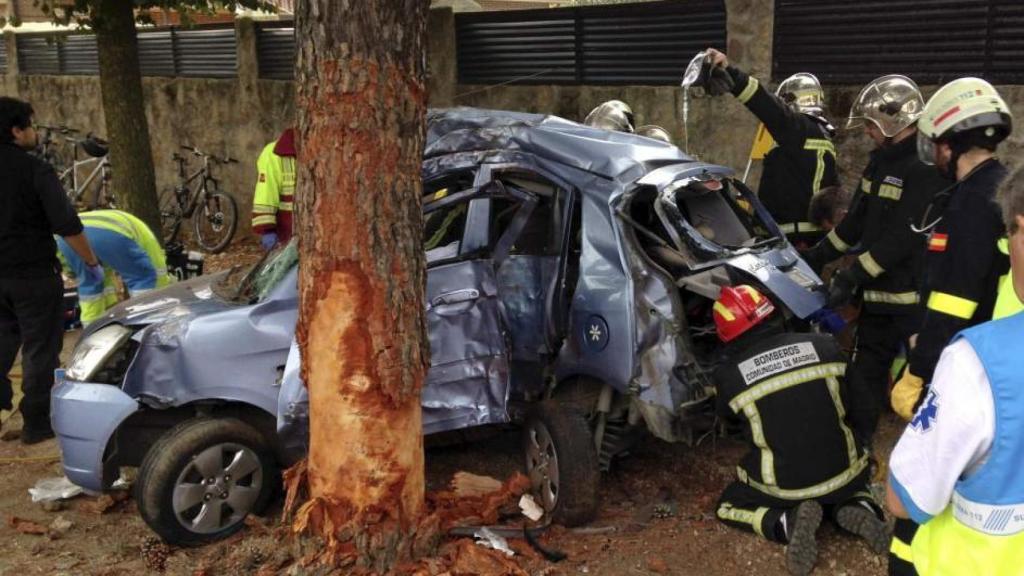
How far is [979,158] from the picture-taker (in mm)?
3766

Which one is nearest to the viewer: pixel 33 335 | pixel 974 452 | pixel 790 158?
pixel 974 452

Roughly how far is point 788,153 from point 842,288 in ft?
4.33

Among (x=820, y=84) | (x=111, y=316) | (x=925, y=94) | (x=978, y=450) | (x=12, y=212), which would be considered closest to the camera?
(x=978, y=450)

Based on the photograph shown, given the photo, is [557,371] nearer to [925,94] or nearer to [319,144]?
[319,144]

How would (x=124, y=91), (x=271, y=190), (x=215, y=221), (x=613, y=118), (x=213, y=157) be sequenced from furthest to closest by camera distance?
(x=213, y=157) → (x=215, y=221) → (x=124, y=91) → (x=271, y=190) → (x=613, y=118)

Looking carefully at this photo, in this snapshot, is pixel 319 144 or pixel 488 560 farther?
pixel 488 560

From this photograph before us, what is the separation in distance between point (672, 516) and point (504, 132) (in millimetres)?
2170

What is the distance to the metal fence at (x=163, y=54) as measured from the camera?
1266cm

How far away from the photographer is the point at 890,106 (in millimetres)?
5367

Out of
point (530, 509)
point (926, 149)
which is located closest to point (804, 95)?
point (926, 149)

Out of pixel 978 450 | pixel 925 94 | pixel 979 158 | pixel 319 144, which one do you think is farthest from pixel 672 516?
pixel 925 94

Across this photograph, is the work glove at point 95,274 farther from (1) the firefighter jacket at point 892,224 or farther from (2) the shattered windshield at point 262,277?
(1) the firefighter jacket at point 892,224

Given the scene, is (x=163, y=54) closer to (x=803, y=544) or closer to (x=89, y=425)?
(x=89, y=425)

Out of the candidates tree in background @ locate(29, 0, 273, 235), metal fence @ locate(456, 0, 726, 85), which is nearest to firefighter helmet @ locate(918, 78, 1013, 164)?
metal fence @ locate(456, 0, 726, 85)
